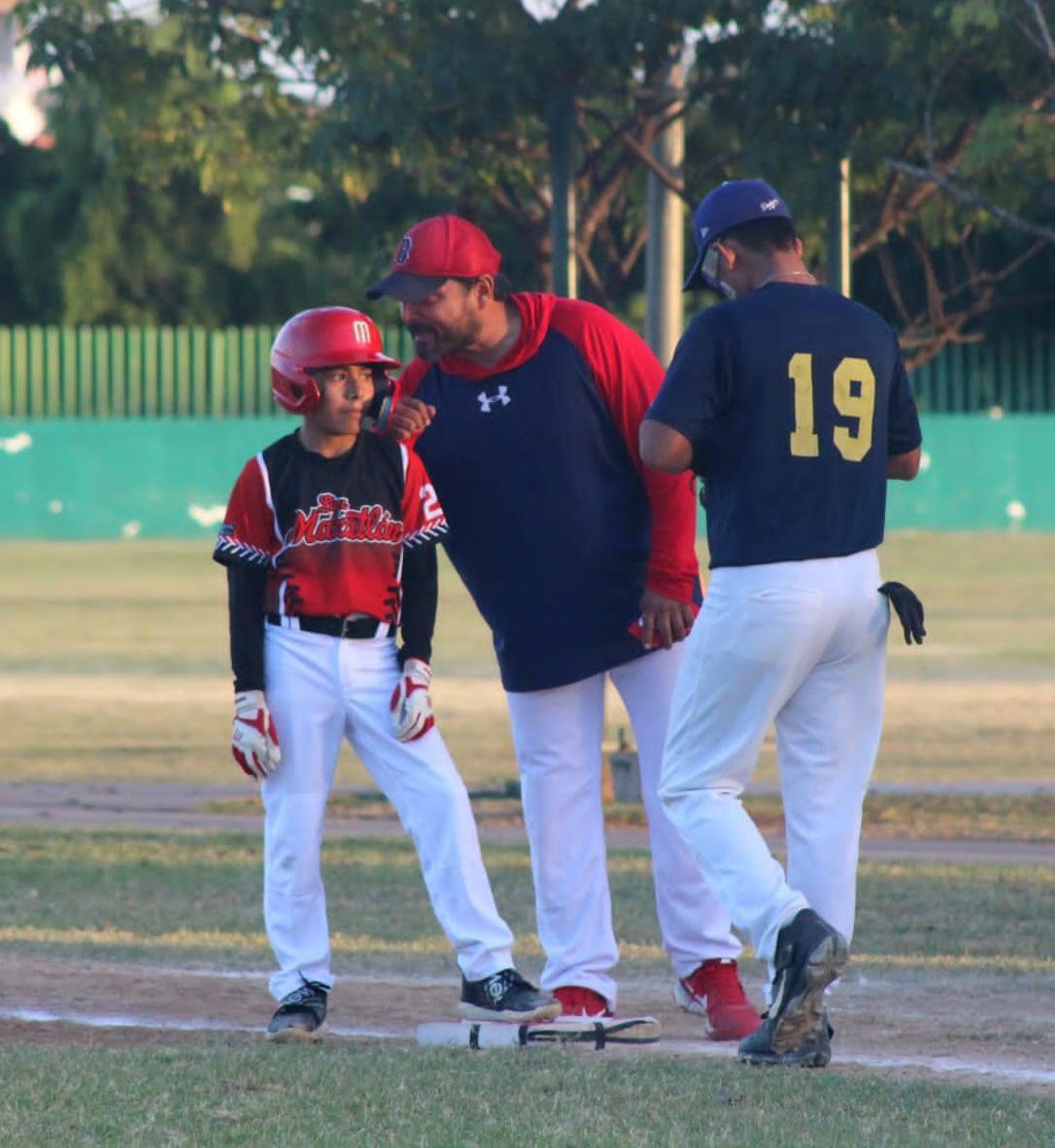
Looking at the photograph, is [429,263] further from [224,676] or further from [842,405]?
[224,676]

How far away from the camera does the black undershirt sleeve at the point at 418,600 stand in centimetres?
A: 595

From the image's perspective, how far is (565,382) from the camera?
6047 mm

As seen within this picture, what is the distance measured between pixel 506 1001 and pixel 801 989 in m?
0.91

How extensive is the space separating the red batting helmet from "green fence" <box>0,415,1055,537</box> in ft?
88.9

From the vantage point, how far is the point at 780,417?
5.43 meters

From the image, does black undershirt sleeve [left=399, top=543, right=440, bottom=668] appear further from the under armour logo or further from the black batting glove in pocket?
the black batting glove in pocket

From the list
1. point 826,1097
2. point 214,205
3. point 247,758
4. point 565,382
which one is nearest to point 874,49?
point 565,382

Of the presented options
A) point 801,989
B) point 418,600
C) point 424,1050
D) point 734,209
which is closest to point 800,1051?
point 801,989

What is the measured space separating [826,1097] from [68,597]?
71.6 ft

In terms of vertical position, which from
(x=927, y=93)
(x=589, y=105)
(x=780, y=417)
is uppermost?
(x=589, y=105)

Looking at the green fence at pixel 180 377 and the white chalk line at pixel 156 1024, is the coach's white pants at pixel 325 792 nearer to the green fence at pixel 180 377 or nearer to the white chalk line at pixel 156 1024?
the white chalk line at pixel 156 1024

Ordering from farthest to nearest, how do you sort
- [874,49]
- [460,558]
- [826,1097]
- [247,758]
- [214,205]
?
[214,205] → [874,49] → [460,558] → [247,758] → [826,1097]

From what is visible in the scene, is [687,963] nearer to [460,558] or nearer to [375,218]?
[460,558]

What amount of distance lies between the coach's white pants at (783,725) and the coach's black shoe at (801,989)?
2.6 inches
